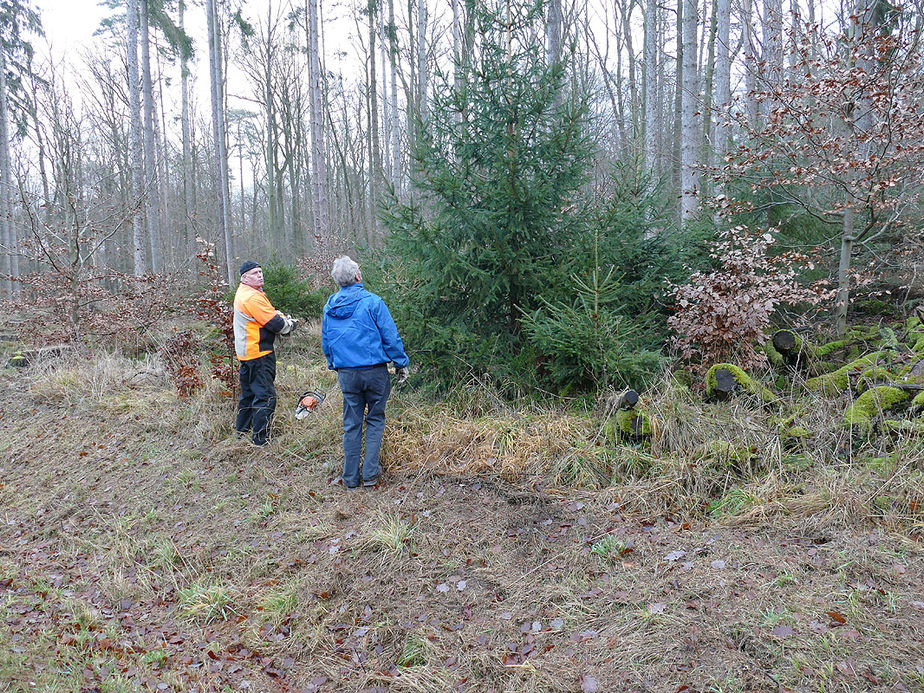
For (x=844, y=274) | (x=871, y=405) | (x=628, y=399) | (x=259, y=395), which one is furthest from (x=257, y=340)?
(x=844, y=274)

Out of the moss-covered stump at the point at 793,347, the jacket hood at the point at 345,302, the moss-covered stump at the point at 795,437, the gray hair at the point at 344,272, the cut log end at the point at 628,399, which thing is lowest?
the moss-covered stump at the point at 795,437

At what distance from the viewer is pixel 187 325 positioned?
1166 cm

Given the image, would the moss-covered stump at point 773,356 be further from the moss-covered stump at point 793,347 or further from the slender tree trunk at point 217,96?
the slender tree trunk at point 217,96

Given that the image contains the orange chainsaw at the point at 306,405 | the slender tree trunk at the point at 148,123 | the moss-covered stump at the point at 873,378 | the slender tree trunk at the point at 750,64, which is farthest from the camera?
the slender tree trunk at the point at 148,123

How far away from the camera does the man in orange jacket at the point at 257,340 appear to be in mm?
5660

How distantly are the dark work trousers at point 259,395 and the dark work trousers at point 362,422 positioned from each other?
1.26 metres

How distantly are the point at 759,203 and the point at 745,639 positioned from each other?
6300mm

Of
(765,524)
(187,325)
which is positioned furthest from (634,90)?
(765,524)

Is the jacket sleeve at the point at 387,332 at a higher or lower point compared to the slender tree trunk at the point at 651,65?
lower

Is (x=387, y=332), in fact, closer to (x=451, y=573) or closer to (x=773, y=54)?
(x=451, y=573)

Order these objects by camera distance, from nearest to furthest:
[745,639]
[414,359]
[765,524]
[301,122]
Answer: [745,639] → [765,524] → [414,359] → [301,122]

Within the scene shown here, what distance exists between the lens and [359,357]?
492 centimetres

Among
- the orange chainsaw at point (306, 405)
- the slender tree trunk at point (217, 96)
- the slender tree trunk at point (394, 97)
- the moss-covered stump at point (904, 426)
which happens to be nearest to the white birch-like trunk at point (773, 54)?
the moss-covered stump at point (904, 426)

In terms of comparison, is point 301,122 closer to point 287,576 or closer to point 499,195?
point 499,195
